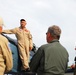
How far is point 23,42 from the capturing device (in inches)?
372

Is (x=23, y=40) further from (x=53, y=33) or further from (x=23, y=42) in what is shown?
(x=53, y=33)

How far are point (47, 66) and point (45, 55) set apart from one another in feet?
0.52

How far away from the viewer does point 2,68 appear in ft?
18.7

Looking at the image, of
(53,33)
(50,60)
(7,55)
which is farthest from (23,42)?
(50,60)

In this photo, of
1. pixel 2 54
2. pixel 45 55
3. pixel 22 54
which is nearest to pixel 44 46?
pixel 45 55

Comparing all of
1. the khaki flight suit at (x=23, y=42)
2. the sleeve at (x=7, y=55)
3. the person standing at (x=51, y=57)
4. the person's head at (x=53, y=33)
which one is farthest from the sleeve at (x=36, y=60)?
the khaki flight suit at (x=23, y=42)

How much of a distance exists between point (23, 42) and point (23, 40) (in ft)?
0.21

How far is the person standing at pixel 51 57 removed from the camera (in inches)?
212

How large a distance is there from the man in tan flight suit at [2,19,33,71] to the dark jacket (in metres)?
3.78

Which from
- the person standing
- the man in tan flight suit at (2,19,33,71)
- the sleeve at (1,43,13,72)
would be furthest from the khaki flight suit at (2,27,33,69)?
the person standing

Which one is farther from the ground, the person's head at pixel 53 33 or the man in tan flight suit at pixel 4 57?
the person's head at pixel 53 33

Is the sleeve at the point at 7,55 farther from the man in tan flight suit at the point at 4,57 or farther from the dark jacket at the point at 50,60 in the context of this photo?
the dark jacket at the point at 50,60

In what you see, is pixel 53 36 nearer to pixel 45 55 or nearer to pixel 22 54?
pixel 45 55

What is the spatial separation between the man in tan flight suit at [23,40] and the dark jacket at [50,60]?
12.4ft
